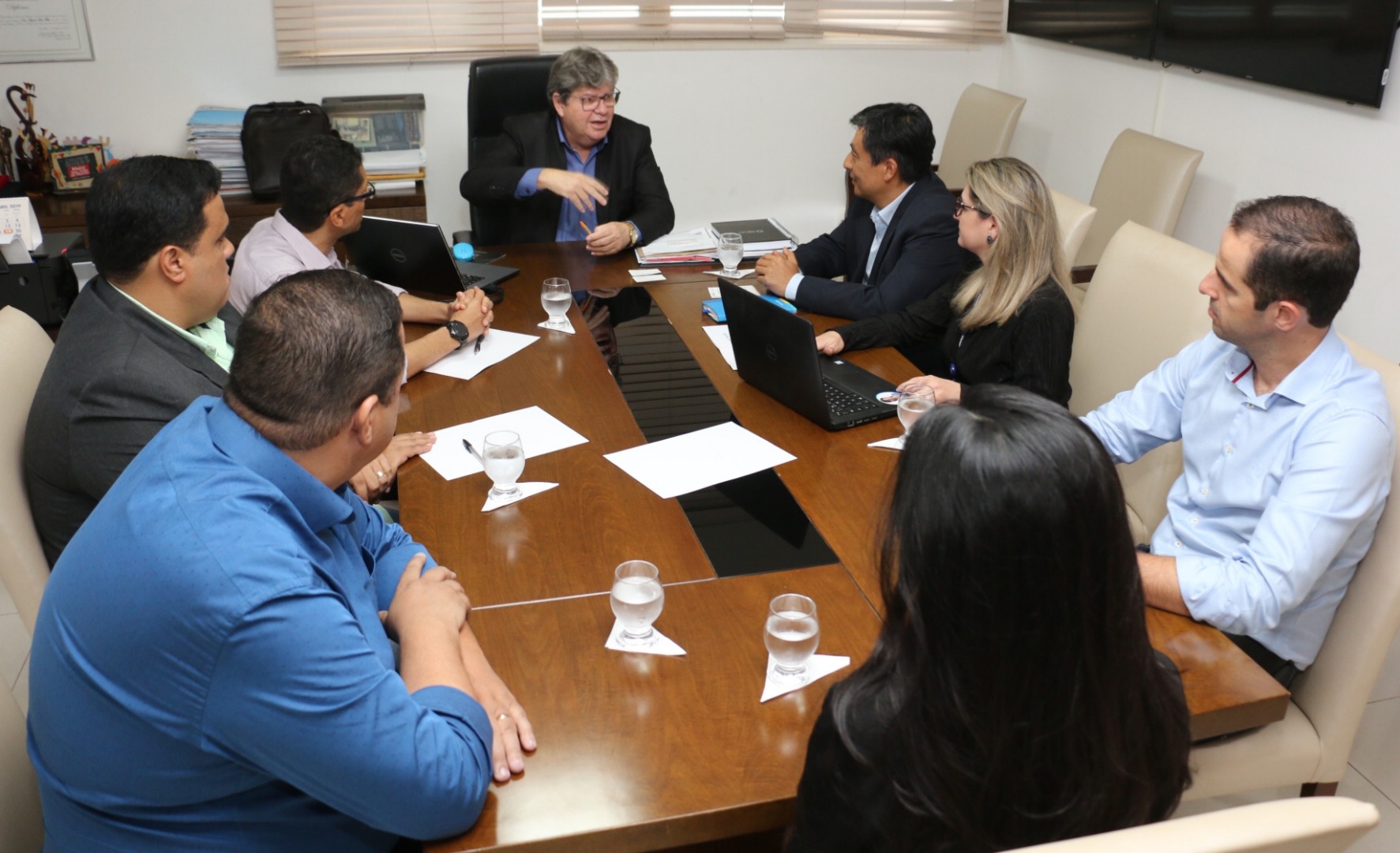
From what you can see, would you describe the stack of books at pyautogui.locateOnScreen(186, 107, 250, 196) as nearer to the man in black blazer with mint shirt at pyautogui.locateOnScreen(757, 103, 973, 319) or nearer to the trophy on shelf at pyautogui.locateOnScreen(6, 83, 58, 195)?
the trophy on shelf at pyautogui.locateOnScreen(6, 83, 58, 195)

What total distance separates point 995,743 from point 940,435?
28cm

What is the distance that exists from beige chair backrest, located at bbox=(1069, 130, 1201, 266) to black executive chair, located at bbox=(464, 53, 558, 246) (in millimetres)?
1880

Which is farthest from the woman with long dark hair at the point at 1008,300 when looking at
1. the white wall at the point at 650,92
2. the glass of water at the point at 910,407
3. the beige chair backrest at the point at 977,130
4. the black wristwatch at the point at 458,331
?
the white wall at the point at 650,92

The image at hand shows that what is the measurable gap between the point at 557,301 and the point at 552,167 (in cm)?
113

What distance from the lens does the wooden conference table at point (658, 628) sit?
1.18 meters

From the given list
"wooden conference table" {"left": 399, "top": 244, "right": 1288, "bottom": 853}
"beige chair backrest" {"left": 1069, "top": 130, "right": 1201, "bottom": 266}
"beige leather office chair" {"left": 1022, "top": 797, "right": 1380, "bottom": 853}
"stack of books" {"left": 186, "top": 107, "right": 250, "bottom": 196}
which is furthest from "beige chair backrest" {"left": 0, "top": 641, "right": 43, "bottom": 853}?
"stack of books" {"left": 186, "top": 107, "right": 250, "bottom": 196}

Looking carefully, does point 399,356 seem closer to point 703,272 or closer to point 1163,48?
point 703,272

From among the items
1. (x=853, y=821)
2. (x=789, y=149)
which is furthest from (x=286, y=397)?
(x=789, y=149)

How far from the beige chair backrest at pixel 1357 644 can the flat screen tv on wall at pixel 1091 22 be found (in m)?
2.60

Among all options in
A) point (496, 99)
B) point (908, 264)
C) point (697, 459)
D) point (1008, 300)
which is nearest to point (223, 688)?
point (697, 459)

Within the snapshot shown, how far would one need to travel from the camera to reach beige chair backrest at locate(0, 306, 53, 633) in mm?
1633

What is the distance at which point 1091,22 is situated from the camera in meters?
4.20

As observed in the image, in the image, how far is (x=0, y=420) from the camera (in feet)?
5.50

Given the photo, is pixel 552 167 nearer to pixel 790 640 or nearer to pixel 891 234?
pixel 891 234
